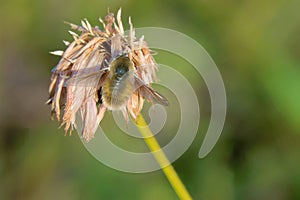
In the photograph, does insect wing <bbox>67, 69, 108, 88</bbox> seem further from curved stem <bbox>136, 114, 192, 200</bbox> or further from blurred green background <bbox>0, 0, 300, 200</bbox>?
blurred green background <bbox>0, 0, 300, 200</bbox>

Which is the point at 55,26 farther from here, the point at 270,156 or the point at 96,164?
the point at 270,156

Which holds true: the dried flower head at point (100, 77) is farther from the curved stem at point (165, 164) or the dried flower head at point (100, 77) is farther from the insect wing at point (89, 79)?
the curved stem at point (165, 164)

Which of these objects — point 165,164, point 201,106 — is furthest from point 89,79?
point 201,106

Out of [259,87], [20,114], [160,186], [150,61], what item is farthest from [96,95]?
[20,114]

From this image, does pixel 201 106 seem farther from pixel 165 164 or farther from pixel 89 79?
pixel 165 164

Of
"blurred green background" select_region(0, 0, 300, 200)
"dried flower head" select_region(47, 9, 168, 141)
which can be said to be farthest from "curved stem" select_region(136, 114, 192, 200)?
"blurred green background" select_region(0, 0, 300, 200)
